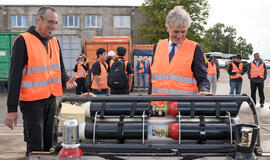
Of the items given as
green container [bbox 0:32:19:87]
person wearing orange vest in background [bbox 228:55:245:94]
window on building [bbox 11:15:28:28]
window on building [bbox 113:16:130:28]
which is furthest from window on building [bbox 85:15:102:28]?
person wearing orange vest in background [bbox 228:55:245:94]

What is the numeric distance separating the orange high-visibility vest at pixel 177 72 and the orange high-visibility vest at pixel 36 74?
47.4 inches

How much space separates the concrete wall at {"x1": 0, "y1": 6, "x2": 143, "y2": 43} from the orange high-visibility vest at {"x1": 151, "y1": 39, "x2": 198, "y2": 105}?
32.6 metres

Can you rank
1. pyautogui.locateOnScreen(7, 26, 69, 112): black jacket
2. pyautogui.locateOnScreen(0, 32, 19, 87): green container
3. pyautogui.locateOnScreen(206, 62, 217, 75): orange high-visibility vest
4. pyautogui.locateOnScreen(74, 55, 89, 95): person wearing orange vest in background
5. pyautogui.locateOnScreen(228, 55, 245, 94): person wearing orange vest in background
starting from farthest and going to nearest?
1. pyautogui.locateOnScreen(0, 32, 19, 87): green container
2. pyautogui.locateOnScreen(206, 62, 217, 75): orange high-visibility vest
3. pyautogui.locateOnScreen(74, 55, 89, 95): person wearing orange vest in background
4. pyautogui.locateOnScreen(228, 55, 245, 94): person wearing orange vest in background
5. pyautogui.locateOnScreen(7, 26, 69, 112): black jacket

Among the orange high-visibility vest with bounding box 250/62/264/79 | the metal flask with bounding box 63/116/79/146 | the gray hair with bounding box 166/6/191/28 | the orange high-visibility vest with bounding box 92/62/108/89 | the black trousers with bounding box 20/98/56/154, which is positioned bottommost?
the black trousers with bounding box 20/98/56/154

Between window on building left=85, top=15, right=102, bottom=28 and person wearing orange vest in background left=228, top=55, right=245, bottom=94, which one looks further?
window on building left=85, top=15, right=102, bottom=28

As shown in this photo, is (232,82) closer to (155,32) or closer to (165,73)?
(165,73)

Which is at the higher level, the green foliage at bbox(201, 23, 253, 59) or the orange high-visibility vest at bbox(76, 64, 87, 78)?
the green foliage at bbox(201, 23, 253, 59)

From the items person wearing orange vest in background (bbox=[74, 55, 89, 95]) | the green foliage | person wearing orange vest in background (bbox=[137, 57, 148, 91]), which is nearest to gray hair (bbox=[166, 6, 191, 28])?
person wearing orange vest in background (bbox=[74, 55, 89, 95])

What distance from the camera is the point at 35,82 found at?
2.97 metres

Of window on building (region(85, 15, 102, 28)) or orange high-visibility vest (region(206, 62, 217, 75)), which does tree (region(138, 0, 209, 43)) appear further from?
orange high-visibility vest (region(206, 62, 217, 75))

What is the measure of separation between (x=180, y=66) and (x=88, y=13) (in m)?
33.4

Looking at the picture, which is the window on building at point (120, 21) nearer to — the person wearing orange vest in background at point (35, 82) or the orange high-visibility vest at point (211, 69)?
the orange high-visibility vest at point (211, 69)

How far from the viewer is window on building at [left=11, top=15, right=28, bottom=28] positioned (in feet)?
112

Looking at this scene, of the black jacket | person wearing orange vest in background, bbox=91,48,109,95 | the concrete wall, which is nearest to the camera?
the black jacket
